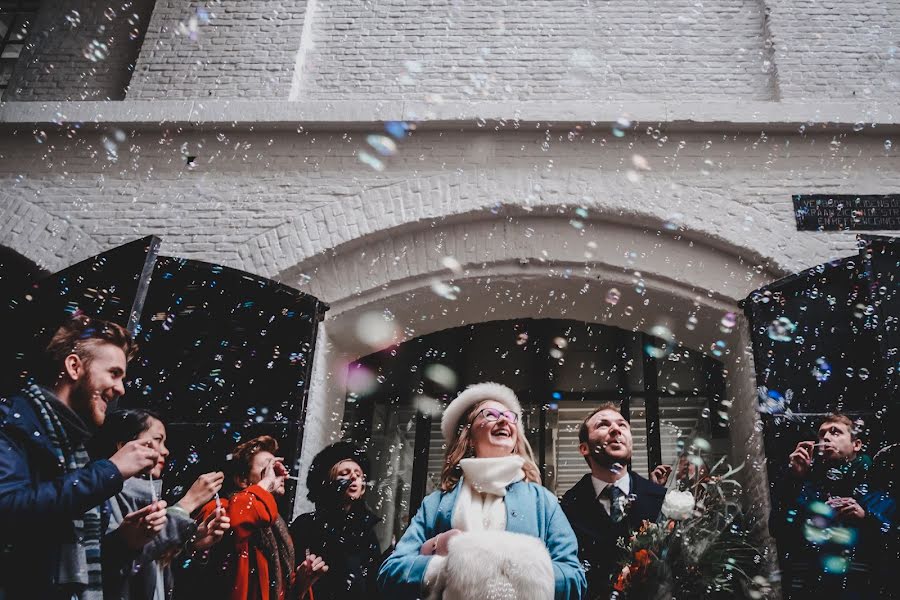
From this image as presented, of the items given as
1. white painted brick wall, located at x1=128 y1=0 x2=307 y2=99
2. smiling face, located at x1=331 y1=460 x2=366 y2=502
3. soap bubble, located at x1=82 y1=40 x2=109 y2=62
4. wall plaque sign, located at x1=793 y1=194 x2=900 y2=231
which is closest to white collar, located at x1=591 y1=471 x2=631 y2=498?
smiling face, located at x1=331 y1=460 x2=366 y2=502

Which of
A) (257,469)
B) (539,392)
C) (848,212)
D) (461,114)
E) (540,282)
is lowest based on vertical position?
(257,469)

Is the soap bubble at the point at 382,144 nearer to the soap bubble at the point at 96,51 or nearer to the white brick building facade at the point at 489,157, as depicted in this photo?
the white brick building facade at the point at 489,157

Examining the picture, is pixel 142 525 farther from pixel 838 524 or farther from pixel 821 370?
pixel 821 370

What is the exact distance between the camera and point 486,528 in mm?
2490

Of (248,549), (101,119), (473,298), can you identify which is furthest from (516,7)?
(248,549)

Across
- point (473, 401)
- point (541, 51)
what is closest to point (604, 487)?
point (473, 401)

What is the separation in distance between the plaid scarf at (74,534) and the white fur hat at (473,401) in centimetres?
138

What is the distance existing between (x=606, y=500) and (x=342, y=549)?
1.37m

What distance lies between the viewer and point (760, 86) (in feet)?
18.4

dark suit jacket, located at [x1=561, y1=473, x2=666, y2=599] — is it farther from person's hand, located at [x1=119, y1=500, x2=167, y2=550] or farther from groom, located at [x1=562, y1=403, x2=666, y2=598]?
person's hand, located at [x1=119, y1=500, x2=167, y2=550]

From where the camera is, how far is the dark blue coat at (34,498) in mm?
2107

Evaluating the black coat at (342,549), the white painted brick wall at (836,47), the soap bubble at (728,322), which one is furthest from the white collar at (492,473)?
the white painted brick wall at (836,47)

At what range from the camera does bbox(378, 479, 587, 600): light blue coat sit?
2291 millimetres

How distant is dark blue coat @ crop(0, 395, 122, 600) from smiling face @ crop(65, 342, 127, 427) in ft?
0.71
